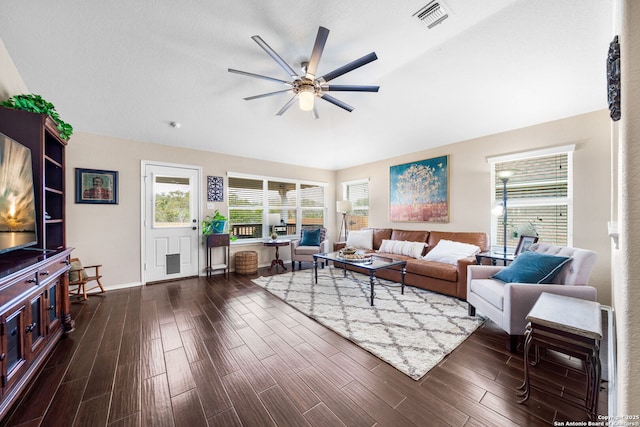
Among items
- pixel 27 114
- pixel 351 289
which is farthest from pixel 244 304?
pixel 27 114

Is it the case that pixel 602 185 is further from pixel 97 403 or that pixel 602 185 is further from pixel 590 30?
pixel 97 403

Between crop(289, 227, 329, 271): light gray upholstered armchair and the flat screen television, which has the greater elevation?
the flat screen television

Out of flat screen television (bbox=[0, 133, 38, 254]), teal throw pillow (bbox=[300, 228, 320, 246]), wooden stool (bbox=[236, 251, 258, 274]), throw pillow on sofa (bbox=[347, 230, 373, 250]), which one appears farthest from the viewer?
Result: teal throw pillow (bbox=[300, 228, 320, 246])

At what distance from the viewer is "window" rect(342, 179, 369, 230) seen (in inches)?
230

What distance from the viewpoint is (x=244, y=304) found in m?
3.04

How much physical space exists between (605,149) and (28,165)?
19.0 ft

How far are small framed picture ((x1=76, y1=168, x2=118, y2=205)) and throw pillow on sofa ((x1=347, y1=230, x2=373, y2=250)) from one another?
4.27m

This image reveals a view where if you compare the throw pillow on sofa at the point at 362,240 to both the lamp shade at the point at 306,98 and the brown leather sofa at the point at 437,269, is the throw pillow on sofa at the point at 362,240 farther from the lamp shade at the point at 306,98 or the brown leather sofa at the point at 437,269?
the lamp shade at the point at 306,98

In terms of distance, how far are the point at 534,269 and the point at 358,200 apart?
4080 millimetres

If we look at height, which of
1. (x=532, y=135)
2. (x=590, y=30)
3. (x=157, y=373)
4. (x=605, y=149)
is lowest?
(x=157, y=373)

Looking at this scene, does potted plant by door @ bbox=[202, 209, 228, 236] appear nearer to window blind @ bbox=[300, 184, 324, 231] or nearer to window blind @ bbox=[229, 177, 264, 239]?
window blind @ bbox=[229, 177, 264, 239]

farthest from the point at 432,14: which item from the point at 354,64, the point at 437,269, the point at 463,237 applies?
the point at 463,237

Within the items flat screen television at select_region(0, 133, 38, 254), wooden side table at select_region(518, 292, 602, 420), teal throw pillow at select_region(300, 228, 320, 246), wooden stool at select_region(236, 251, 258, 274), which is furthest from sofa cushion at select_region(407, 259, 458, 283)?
flat screen television at select_region(0, 133, 38, 254)

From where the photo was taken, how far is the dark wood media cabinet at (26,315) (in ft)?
4.36
